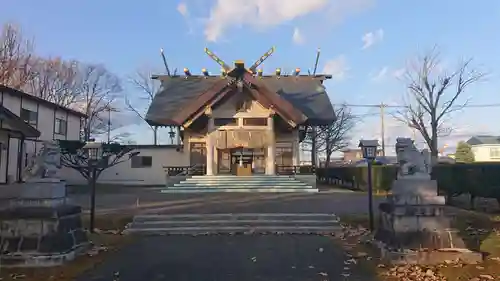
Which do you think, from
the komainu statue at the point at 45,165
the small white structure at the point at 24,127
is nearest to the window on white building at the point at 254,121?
the small white structure at the point at 24,127

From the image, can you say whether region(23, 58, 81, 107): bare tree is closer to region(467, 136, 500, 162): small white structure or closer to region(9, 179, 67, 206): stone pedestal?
region(9, 179, 67, 206): stone pedestal

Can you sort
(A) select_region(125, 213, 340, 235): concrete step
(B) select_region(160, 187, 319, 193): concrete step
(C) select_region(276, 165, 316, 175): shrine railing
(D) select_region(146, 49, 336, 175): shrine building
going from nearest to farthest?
Result: (A) select_region(125, 213, 340, 235): concrete step
(B) select_region(160, 187, 319, 193): concrete step
(D) select_region(146, 49, 336, 175): shrine building
(C) select_region(276, 165, 316, 175): shrine railing

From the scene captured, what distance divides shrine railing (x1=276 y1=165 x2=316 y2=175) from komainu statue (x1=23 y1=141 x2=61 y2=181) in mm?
16716

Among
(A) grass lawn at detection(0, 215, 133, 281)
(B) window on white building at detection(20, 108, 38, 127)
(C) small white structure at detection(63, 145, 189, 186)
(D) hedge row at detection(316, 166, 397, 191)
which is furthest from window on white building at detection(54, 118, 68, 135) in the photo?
(A) grass lawn at detection(0, 215, 133, 281)

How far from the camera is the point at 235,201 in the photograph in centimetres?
1461

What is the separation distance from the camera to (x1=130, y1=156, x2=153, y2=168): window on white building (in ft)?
93.7

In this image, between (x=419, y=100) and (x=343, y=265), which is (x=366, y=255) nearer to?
(x=343, y=265)

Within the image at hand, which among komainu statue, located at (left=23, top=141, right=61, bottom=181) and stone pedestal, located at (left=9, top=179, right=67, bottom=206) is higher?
komainu statue, located at (left=23, top=141, right=61, bottom=181)

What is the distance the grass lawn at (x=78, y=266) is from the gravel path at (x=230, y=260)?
0.93 feet

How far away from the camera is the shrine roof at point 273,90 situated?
25.7 m

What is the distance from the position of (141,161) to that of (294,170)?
12.0m

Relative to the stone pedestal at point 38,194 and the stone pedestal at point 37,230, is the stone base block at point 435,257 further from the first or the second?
the stone pedestal at point 38,194

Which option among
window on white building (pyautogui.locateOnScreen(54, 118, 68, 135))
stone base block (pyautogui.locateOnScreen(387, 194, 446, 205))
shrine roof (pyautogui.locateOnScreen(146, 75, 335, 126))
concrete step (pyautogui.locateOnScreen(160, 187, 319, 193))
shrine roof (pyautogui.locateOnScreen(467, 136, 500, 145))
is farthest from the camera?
shrine roof (pyautogui.locateOnScreen(467, 136, 500, 145))

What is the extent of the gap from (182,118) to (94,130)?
26794mm
